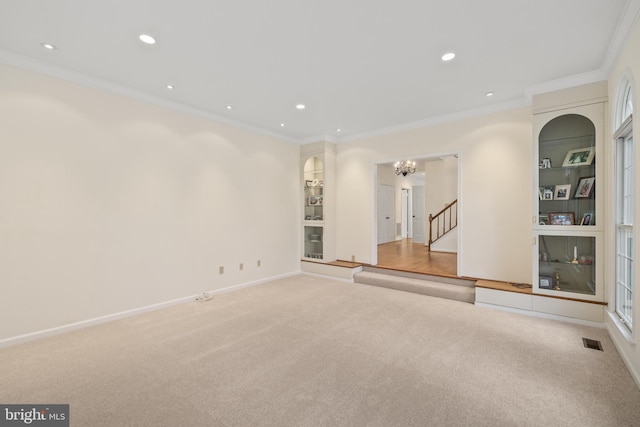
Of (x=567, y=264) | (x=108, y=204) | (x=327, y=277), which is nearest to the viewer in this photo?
(x=108, y=204)

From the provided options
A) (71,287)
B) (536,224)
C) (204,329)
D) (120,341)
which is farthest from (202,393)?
(536,224)

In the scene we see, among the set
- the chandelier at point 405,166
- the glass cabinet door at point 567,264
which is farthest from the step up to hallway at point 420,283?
the chandelier at point 405,166

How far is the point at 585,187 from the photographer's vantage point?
11.6 ft

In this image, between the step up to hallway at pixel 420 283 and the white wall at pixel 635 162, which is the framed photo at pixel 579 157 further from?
the step up to hallway at pixel 420 283

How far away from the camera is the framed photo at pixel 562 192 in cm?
367

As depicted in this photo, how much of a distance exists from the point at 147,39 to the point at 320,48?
165cm

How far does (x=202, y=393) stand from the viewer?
2148 mm

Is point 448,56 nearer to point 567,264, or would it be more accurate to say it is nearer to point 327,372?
point 567,264

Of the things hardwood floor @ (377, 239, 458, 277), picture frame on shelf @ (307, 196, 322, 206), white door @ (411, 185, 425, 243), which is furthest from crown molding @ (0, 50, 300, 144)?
white door @ (411, 185, 425, 243)

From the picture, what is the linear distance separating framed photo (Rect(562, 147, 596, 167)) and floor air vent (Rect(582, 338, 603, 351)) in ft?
6.87

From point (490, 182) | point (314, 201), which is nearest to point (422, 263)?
point (490, 182)

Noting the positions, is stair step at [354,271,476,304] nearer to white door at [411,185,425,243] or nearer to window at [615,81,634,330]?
window at [615,81,634,330]

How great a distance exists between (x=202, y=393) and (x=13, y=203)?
284 cm

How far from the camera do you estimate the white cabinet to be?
3.41 meters
